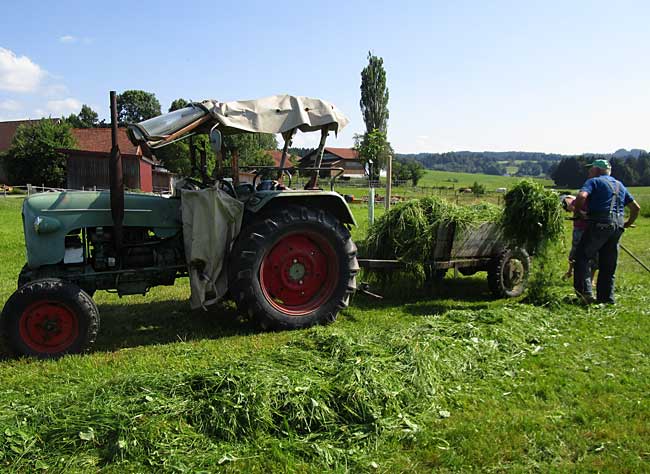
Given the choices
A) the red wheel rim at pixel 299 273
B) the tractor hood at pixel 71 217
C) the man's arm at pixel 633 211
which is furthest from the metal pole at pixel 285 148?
the man's arm at pixel 633 211

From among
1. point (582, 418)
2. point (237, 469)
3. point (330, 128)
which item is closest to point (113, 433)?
point (237, 469)

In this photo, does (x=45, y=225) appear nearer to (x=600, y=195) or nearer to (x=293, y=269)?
(x=293, y=269)

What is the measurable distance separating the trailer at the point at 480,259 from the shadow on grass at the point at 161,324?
5.53 ft

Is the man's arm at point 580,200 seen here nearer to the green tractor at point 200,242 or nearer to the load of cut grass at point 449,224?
the load of cut grass at point 449,224

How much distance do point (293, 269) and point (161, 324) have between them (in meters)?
1.54

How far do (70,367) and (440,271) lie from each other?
4449 mm

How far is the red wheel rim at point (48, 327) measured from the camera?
4.20m

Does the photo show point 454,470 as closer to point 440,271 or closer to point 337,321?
point 337,321

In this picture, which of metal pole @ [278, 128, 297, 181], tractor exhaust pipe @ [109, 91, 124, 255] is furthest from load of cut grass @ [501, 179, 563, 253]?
tractor exhaust pipe @ [109, 91, 124, 255]

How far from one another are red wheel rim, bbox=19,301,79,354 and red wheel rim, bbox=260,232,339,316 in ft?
5.58

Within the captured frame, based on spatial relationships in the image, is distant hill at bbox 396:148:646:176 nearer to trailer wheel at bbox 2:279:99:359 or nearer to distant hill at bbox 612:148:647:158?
distant hill at bbox 612:148:647:158

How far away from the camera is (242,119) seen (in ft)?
16.0

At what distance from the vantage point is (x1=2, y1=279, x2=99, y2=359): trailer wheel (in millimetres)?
4137

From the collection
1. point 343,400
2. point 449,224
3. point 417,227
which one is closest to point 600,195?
point 449,224
